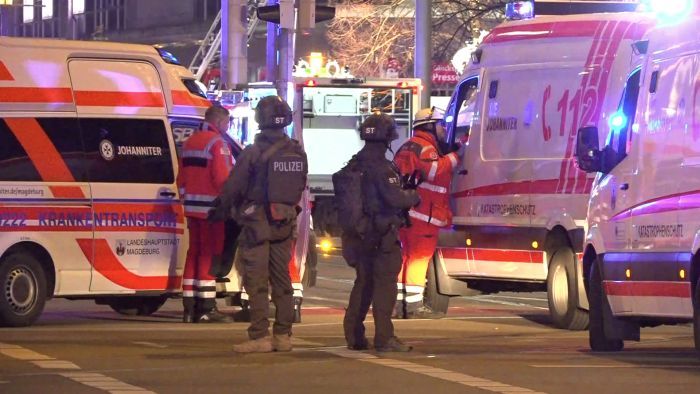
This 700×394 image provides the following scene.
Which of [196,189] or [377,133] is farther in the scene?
[196,189]

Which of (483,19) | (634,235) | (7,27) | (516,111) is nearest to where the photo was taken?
(634,235)

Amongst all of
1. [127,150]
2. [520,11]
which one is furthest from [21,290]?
[520,11]

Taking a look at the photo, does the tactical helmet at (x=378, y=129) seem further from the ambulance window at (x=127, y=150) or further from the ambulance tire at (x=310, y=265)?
the ambulance tire at (x=310, y=265)

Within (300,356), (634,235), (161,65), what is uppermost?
(161,65)

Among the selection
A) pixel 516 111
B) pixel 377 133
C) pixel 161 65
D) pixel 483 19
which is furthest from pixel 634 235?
pixel 483 19

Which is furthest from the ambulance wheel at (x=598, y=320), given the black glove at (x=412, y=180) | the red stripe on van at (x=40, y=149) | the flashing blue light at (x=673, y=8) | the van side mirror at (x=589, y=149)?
the red stripe on van at (x=40, y=149)

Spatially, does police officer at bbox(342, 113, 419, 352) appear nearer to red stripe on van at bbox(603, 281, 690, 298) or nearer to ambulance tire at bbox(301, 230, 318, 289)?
red stripe on van at bbox(603, 281, 690, 298)

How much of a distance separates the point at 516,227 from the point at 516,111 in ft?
3.48

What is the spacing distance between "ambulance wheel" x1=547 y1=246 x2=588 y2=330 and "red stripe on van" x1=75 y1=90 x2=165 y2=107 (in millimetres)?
3642

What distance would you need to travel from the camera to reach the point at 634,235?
1132cm

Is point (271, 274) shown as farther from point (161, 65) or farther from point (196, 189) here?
point (161, 65)

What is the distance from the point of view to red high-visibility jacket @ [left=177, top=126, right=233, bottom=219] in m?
14.2

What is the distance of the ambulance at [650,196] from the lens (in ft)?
34.7

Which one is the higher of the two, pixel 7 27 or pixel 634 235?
pixel 7 27
